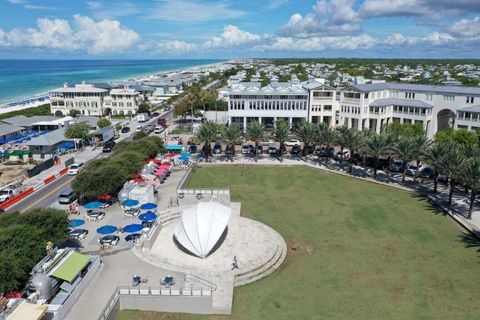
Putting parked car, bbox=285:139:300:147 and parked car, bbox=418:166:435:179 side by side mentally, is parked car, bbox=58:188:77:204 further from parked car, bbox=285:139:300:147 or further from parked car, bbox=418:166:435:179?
parked car, bbox=418:166:435:179

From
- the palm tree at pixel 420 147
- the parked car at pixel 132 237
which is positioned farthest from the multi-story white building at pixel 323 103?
the parked car at pixel 132 237

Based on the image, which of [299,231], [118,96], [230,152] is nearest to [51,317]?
[299,231]

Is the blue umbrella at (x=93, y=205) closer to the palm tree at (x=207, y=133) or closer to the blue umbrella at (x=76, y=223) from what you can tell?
the blue umbrella at (x=76, y=223)

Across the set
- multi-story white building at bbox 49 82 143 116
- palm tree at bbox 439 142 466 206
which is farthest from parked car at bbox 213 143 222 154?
multi-story white building at bbox 49 82 143 116

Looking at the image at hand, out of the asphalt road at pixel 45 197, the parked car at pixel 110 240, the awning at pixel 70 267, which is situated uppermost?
the awning at pixel 70 267

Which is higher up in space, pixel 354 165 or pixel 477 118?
pixel 477 118

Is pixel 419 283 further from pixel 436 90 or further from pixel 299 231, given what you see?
pixel 436 90

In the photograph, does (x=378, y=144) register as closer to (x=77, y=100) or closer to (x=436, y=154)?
(x=436, y=154)
